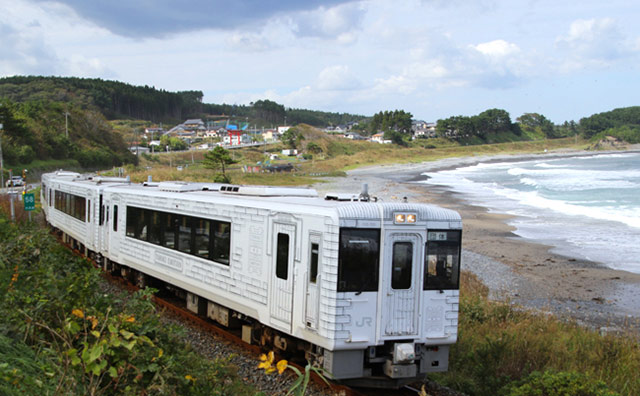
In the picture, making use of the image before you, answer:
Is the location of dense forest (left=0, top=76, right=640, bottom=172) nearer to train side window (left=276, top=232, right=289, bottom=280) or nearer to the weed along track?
the weed along track

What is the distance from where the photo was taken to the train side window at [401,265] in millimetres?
7992

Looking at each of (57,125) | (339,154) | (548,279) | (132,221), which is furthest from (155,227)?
(339,154)

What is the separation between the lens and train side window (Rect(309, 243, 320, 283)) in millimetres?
8008

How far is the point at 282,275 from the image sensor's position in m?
8.66

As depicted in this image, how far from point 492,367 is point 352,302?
3099 mm

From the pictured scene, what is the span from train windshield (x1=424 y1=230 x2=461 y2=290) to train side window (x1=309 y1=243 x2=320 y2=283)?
59.2 inches

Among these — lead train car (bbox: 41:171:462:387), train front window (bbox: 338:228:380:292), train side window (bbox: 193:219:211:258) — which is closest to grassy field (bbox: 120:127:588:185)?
train side window (bbox: 193:219:211:258)

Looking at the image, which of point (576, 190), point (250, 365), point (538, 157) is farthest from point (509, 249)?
point (538, 157)

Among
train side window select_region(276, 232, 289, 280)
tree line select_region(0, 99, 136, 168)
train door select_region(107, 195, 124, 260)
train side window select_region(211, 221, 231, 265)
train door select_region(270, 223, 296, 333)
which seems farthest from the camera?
tree line select_region(0, 99, 136, 168)

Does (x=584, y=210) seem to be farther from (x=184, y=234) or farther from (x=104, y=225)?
(x=184, y=234)

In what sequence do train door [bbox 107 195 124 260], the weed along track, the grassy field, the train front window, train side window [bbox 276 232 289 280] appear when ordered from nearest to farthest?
the train front window
the weed along track
train side window [bbox 276 232 289 280]
train door [bbox 107 195 124 260]
the grassy field

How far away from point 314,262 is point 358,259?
0.62m

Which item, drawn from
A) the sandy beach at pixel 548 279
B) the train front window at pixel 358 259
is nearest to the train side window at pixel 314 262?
the train front window at pixel 358 259

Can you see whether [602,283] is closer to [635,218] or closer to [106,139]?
[635,218]
